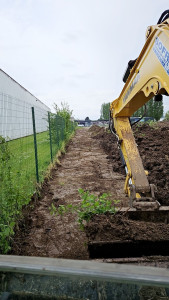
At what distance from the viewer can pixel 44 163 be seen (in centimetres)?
733

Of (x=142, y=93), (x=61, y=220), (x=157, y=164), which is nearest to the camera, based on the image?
(x=142, y=93)

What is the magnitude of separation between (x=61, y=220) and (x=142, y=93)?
218 centimetres

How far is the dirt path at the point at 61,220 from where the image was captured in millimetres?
2809

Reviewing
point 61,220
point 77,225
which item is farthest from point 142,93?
point 61,220

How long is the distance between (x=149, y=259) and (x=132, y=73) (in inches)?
90.5

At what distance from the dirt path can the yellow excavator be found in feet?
3.01

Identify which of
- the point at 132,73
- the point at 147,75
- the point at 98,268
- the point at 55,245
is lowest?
the point at 55,245

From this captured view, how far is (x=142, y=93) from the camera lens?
9.51 feet

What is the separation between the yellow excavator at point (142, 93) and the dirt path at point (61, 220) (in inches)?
36.1

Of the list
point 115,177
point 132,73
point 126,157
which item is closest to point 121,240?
point 126,157

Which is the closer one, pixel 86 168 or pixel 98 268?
pixel 98 268

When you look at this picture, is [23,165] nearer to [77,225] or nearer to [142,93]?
[77,225]

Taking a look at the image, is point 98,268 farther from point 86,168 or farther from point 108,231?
point 86,168

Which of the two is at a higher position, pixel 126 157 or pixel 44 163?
pixel 126 157
